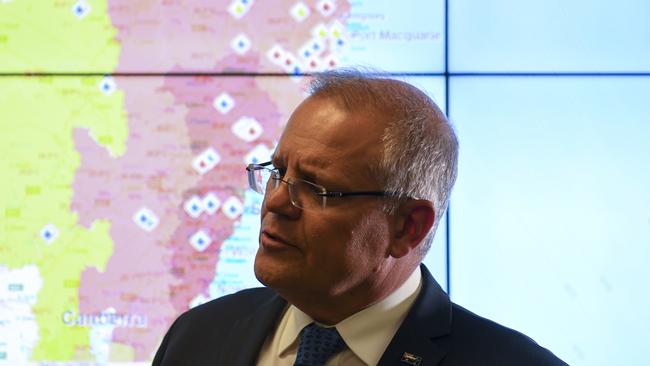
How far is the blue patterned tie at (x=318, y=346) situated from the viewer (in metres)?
1.33

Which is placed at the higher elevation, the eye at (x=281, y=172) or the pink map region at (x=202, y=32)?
the pink map region at (x=202, y=32)

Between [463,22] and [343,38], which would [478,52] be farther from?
[343,38]

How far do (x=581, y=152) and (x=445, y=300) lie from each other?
48.6 inches

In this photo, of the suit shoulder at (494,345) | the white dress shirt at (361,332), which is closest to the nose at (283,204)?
the white dress shirt at (361,332)

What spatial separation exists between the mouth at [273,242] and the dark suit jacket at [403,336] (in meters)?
0.22

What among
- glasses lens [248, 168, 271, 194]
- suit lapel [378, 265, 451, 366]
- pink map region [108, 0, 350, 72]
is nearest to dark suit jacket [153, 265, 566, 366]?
suit lapel [378, 265, 451, 366]

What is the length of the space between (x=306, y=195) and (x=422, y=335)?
336 mm

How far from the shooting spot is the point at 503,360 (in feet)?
4.32

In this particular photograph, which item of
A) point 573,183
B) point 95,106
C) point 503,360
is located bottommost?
point 503,360

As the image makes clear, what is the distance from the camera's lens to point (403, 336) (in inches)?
52.4

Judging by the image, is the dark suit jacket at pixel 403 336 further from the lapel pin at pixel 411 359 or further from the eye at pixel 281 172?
the eye at pixel 281 172

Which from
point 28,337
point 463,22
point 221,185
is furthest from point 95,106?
point 463,22

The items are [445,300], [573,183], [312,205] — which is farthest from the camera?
[573,183]

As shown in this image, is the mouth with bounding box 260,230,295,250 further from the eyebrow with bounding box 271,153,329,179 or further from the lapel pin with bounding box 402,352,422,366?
the lapel pin with bounding box 402,352,422,366
